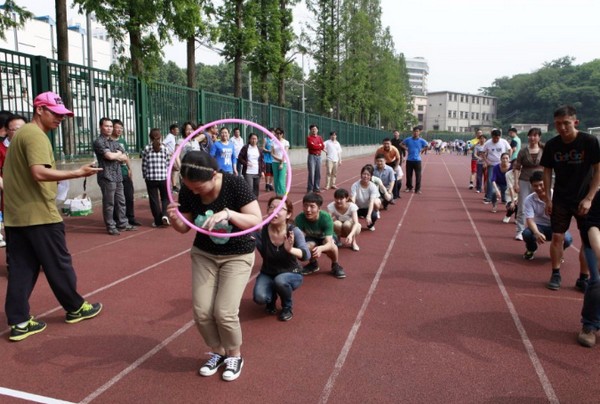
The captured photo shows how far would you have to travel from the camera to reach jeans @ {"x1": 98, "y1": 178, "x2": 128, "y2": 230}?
8250 millimetres

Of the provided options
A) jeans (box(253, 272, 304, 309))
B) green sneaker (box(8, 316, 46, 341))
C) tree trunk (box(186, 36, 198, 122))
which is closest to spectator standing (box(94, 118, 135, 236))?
green sneaker (box(8, 316, 46, 341))

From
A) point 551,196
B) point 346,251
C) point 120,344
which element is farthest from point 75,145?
point 551,196

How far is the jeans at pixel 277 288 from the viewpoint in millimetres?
4734

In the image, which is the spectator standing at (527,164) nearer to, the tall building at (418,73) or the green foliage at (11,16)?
the green foliage at (11,16)

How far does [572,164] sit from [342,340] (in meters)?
3.19

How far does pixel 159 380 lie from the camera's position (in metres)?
3.57

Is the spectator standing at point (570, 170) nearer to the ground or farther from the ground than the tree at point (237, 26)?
nearer to the ground

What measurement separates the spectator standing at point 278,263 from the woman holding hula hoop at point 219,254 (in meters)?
1.14

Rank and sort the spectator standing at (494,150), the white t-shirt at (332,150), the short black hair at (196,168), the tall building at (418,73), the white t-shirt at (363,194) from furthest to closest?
1. the tall building at (418,73)
2. the white t-shirt at (332,150)
3. the spectator standing at (494,150)
4. the white t-shirt at (363,194)
5. the short black hair at (196,168)

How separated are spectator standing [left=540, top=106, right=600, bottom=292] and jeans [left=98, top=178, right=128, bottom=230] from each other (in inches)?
264

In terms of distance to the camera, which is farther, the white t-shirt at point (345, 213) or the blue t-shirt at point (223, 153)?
the blue t-shirt at point (223, 153)

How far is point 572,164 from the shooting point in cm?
517

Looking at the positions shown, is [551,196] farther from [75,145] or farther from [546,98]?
[546,98]

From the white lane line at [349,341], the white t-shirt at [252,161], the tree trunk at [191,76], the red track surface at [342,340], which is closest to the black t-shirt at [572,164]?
the red track surface at [342,340]
